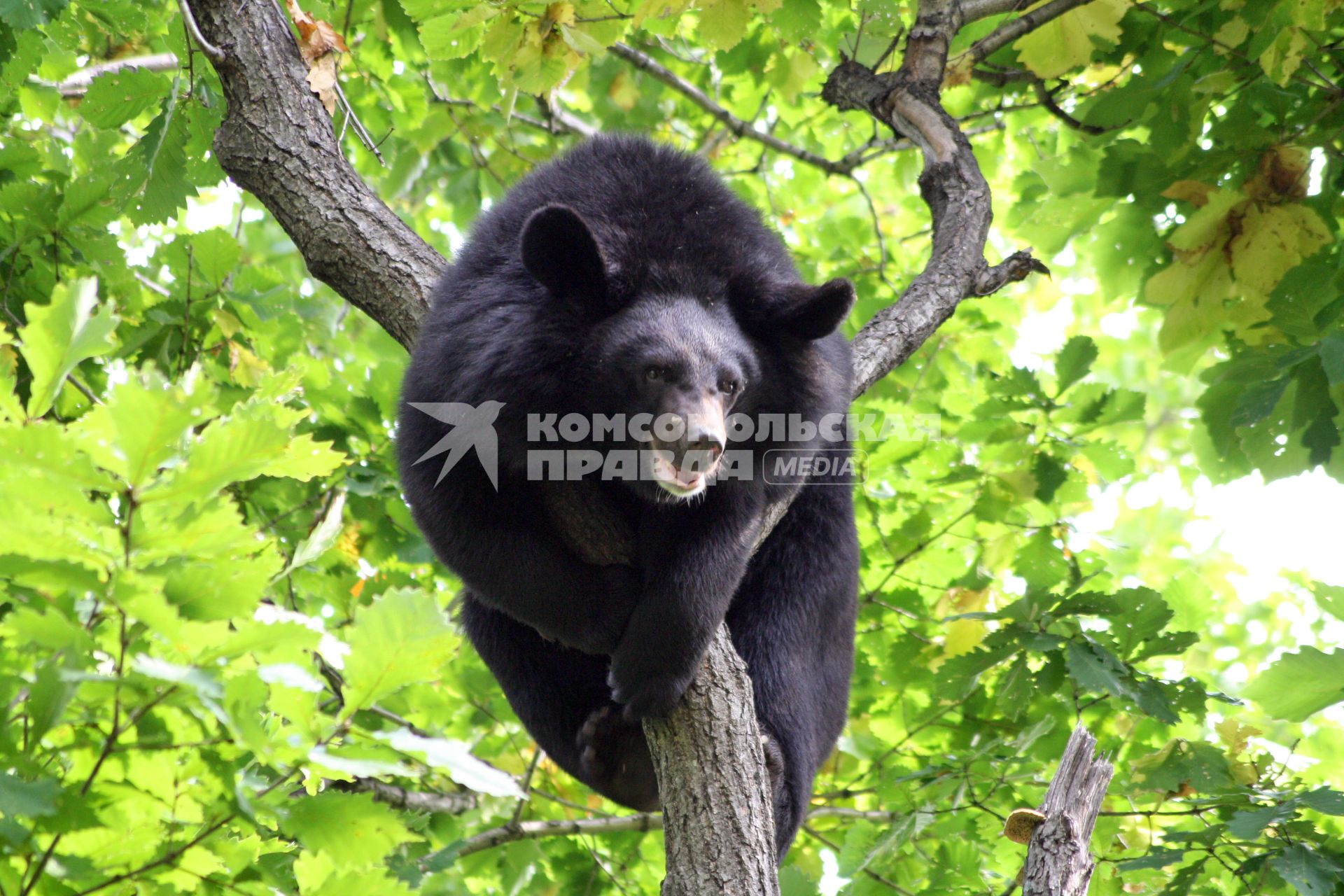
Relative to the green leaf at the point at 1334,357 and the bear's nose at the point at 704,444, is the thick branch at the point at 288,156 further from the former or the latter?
the green leaf at the point at 1334,357

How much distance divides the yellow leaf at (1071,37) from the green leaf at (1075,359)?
1.28 meters

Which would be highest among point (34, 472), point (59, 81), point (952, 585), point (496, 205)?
point (59, 81)

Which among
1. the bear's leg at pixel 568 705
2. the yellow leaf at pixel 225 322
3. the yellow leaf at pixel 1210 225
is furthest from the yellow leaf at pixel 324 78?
the yellow leaf at pixel 1210 225

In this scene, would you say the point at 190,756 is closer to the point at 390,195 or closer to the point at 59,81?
the point at 59,81

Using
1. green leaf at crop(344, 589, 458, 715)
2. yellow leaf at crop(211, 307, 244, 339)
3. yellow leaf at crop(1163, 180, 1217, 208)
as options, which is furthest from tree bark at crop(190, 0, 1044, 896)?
green leaf at crop(344, 589, 458, 715)

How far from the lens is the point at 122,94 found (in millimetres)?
4156

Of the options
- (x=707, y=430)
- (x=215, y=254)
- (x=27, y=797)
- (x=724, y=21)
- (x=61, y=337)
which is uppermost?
(x=724, y=21)

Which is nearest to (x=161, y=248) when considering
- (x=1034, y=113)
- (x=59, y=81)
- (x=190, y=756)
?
(x=59, y=81)

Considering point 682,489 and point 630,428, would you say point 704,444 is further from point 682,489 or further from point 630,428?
point 630,428

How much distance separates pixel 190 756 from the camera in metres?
1.68

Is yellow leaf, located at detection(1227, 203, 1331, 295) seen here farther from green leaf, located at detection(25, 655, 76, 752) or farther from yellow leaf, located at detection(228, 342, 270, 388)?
green leaf, located at detection(25, 655, 76, 752)

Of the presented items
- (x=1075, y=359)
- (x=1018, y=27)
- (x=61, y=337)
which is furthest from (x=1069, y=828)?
(x=1018, y=27)

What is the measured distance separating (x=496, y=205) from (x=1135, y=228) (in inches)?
135

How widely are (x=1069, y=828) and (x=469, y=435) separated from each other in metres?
2.25
